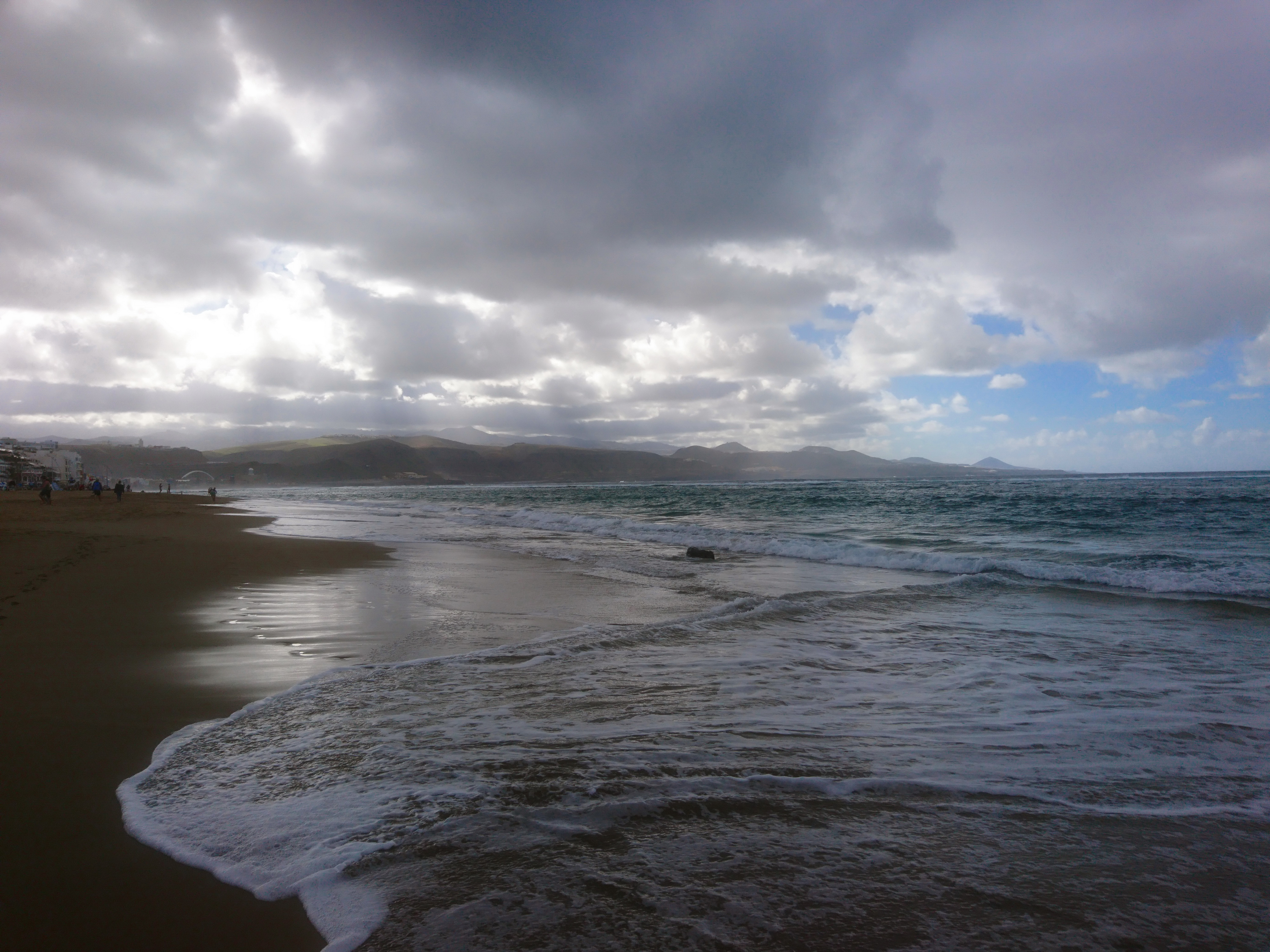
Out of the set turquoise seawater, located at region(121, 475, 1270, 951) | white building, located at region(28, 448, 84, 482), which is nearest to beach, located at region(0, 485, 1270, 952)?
turquoise seawater, located at region(121, 475, 1270, 951)

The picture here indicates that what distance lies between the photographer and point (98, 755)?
3.68m

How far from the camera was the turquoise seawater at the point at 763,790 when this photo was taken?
240 centimetres

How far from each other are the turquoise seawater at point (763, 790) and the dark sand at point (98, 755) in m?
0.14

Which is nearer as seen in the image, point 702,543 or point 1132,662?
point 1132,662

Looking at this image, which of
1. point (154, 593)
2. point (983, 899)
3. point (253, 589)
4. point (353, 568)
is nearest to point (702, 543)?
point (353, 568)

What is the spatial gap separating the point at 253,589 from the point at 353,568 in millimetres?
2644

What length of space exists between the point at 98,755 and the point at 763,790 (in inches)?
143

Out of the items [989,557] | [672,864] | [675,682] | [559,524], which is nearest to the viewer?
[672,864]

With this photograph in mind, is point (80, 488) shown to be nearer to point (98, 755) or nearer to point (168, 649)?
point (168, 649)

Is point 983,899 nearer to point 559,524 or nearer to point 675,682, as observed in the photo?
point 675,682

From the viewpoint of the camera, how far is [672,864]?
269 cm

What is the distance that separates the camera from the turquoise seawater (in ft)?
7.88

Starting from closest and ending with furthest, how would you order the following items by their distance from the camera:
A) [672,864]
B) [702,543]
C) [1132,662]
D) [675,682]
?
[672,864]
[675,682]
[1132,662]
[702,543]

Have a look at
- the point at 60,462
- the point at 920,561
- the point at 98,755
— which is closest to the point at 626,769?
the point at 98,755
